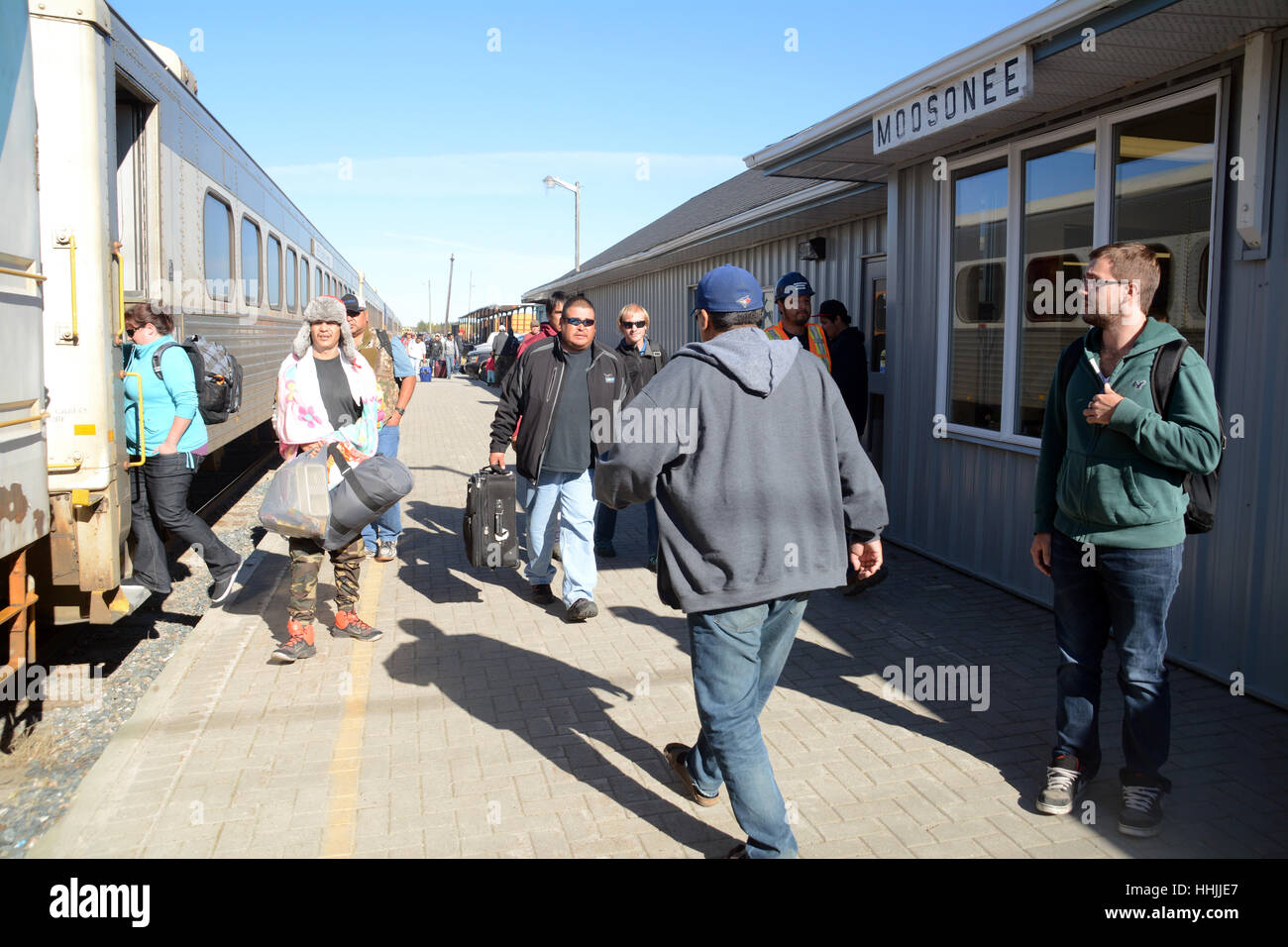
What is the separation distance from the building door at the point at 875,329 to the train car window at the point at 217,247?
5.76 meters

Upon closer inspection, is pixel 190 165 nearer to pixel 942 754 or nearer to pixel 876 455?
pixel 876 455

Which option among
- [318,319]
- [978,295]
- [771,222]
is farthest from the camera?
[771,222]

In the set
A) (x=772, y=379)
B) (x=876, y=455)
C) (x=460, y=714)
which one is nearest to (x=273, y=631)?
(x=460, y=714)

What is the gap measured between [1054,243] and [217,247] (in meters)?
6.54

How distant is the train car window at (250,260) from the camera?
9484mm

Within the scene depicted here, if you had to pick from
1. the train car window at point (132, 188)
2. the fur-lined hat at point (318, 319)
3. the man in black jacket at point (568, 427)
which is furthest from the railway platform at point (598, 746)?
the train car window at point (132, 188)

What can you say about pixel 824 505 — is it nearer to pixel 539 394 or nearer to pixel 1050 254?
pixel 539 394

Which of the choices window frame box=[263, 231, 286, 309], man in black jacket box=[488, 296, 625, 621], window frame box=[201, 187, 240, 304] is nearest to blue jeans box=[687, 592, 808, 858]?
man in black jacket box=[488, 296, 625, 621]

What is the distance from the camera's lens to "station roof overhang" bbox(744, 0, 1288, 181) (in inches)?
165

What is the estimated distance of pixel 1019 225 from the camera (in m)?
6.35

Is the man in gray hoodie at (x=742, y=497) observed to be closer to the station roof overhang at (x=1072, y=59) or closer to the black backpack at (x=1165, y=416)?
the black backpack at (x=1165, y=416)

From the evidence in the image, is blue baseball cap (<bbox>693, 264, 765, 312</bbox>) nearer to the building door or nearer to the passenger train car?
the passenger train car

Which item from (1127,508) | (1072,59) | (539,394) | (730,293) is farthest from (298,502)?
(1072,59)
